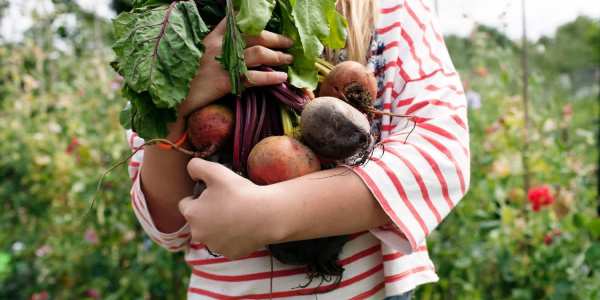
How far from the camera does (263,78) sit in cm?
75

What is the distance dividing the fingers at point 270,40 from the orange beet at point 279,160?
0.49 feet

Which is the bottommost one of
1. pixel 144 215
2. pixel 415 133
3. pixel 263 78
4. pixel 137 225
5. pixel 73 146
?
pixel 137 225

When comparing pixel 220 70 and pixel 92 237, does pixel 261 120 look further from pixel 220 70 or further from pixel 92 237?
pixel 92 237

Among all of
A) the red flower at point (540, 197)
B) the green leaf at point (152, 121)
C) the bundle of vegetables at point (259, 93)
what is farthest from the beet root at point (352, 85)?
the red flower at point (540, 197)

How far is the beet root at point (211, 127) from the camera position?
29.9 inches

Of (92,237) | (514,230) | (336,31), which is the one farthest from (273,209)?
(92,237)

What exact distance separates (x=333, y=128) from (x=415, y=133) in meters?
0.17

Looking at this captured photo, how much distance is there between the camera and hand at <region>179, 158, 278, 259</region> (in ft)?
2.33

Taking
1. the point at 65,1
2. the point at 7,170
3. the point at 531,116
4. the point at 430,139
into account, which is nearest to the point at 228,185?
the point at 430,139

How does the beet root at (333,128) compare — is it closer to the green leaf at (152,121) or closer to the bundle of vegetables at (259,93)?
the bundle of vegetables at (259,93)

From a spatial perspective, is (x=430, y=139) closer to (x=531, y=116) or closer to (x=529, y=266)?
(x=529, y=266)

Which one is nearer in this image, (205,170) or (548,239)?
(205,170)

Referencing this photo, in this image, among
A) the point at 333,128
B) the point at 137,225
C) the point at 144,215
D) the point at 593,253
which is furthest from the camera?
the point at 137,225

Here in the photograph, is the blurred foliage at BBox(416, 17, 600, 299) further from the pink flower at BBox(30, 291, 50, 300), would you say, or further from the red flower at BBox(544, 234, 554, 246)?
the pink flower at BBox(30, 291, 50, 300)
